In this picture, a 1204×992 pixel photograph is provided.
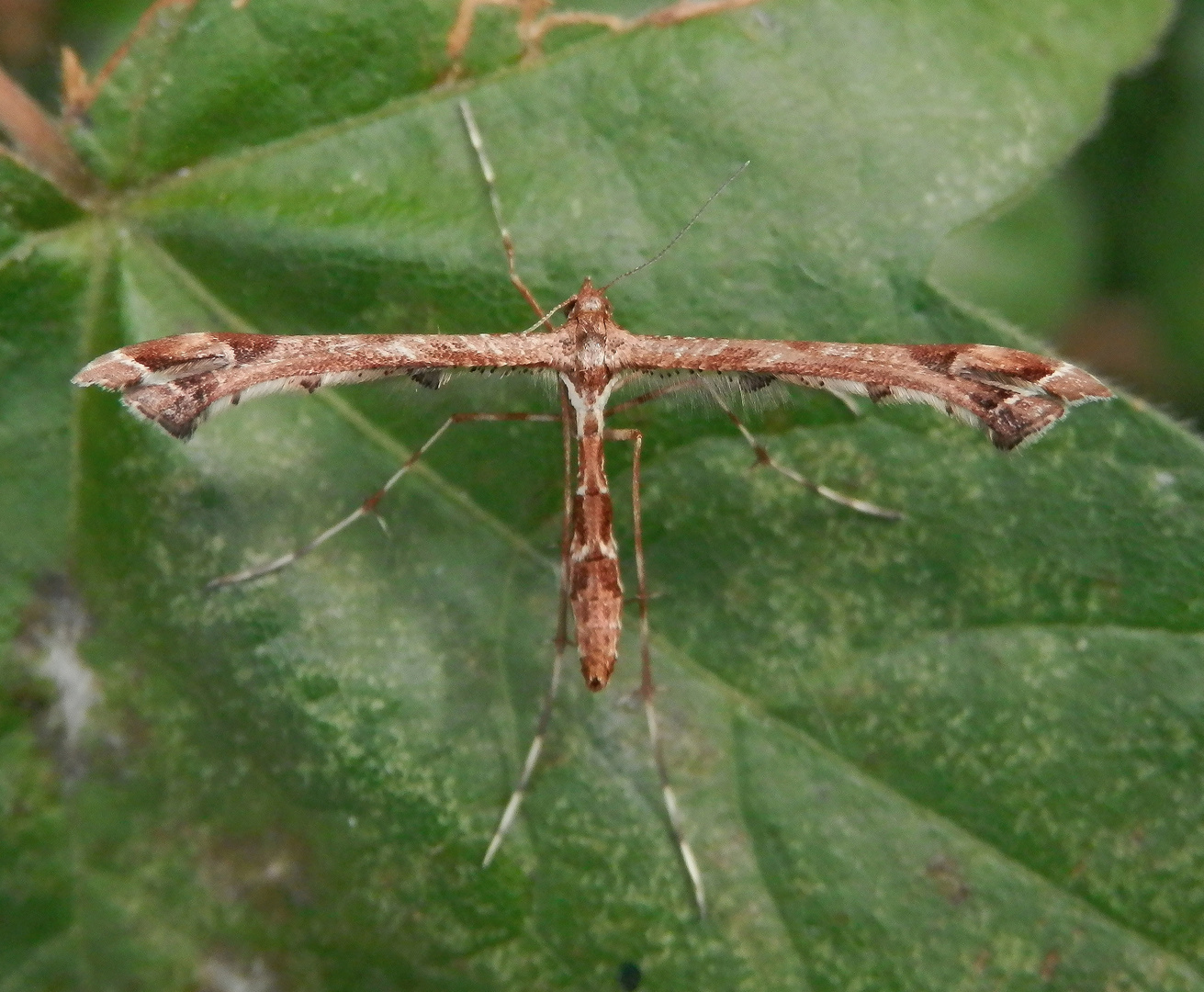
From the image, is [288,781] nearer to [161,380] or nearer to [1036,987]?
[161,380]

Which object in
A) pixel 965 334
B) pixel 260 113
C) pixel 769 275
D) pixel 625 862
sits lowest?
pixel 625 862

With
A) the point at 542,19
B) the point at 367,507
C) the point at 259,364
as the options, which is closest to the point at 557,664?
the point at 367,507

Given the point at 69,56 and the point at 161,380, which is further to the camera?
the point at 69,56

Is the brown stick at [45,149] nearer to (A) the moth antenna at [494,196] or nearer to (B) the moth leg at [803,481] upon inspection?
(A) the moth antenna at [494,196]

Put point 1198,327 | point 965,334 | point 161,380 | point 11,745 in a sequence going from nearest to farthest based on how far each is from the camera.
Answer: point 161,380
point 965,334
point 11,745
point 1198,327

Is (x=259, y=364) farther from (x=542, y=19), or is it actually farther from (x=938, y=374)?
(x=938, y=374)

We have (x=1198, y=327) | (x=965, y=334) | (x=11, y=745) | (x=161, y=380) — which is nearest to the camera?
(x=161, y=380)

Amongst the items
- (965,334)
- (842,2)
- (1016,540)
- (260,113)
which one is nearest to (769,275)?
(965,334)

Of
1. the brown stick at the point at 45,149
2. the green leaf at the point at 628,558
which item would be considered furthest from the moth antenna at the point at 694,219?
the brown stick at the point at 45,149
